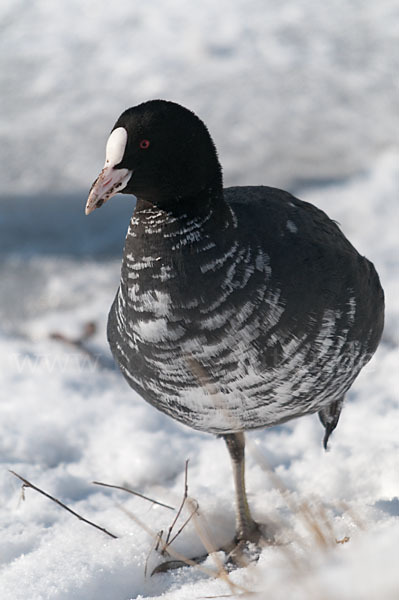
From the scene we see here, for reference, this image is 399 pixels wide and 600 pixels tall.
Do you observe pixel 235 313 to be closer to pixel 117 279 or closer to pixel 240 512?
pixel 240 512

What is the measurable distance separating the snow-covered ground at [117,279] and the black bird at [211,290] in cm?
45

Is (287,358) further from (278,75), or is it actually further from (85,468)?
(278,75)

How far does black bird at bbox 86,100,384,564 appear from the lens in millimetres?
2686

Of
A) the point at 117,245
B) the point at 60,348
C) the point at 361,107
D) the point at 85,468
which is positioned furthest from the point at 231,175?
the point at 85,468

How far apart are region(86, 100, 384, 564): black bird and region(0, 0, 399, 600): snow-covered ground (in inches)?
17.6

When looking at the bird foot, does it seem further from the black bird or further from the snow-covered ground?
the black bird

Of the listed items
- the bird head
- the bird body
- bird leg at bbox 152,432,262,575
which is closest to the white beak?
the bird head

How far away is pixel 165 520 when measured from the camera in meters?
3.65

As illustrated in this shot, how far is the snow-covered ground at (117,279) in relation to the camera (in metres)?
3.14

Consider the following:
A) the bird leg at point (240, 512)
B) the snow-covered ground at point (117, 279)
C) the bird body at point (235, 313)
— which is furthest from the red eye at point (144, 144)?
the bird leg at point (240, 512)

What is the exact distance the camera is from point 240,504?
12.0 ft

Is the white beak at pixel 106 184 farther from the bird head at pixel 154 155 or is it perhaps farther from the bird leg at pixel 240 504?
the bird leg at pixel 240 504

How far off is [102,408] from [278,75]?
4393mm

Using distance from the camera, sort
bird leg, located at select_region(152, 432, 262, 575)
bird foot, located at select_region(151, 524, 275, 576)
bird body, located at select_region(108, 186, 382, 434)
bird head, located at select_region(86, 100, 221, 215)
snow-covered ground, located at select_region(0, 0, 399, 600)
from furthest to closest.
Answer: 1. bird leg, located at select_region(152, 432, 262, 575)
2. bird foot, located at select_region(151, 524, 275, 576)
3. snow-covered ground, located at select_region(0, 0, 399, 600)
4. bird body, located at select_region(108, 186, 382, 434)
5. bird head, located at select_region(86, 100, 221, 215)
